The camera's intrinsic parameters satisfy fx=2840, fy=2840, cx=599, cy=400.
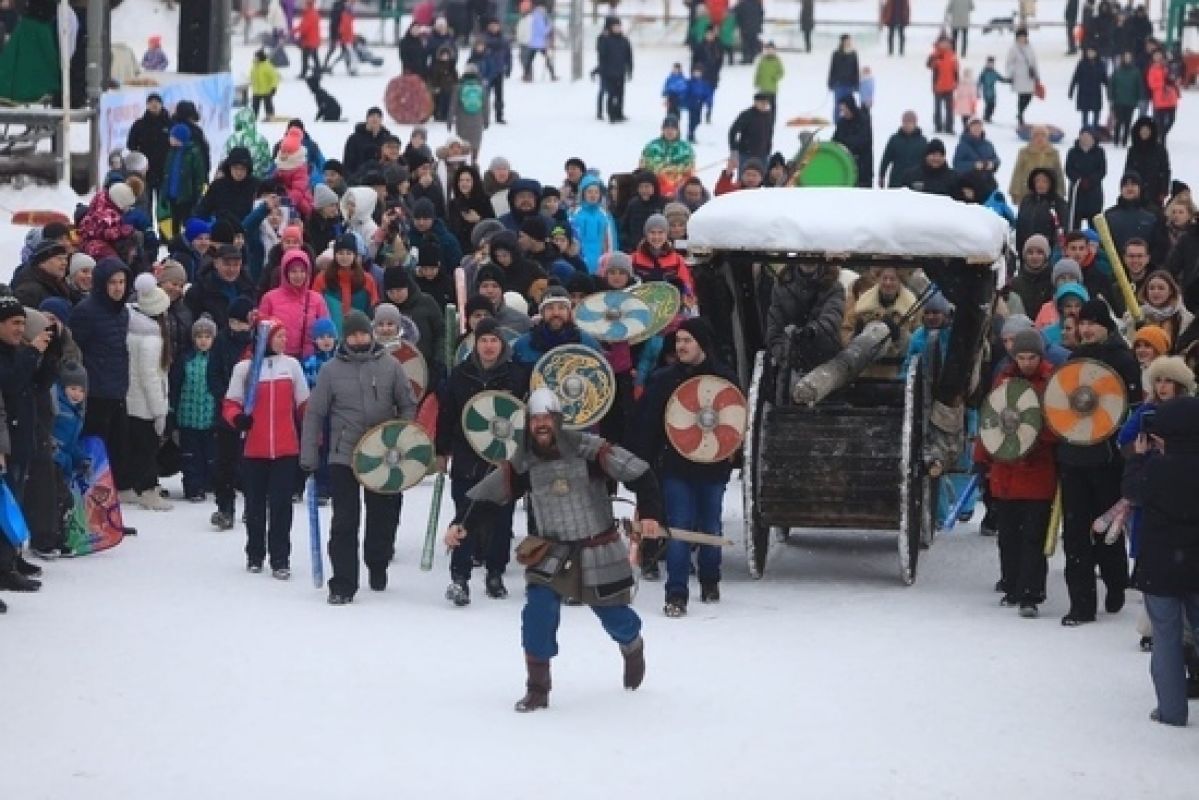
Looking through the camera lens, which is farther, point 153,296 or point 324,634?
point 153,296

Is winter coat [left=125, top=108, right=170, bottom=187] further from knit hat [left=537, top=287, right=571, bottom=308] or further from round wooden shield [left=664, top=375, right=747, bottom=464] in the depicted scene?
round wooden shield [left=664, top=375, right=747, bottom=464]

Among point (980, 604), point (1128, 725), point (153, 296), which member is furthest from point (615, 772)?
point (153, 296)

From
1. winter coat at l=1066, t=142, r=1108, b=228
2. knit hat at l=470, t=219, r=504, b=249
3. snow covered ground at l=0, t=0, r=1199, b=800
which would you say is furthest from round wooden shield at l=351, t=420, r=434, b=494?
winter coat at l=1066, t=142, r=1108, b=228

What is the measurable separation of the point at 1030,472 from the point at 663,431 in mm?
1802

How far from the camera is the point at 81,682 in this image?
39.2 feet

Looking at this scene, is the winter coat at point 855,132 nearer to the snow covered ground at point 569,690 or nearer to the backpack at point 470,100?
the backpack at point 470,100

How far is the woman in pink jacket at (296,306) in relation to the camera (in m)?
16.4

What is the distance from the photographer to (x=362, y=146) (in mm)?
25844

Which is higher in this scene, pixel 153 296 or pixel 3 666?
pixel 153 296

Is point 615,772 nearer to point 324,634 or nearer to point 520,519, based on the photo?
point 324,634

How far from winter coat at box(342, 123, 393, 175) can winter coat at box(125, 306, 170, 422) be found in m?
9.54

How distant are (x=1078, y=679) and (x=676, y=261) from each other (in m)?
5.96

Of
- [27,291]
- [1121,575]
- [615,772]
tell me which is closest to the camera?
[615,772]

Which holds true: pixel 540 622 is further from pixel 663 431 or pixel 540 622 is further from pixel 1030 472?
pixel 1030 472
